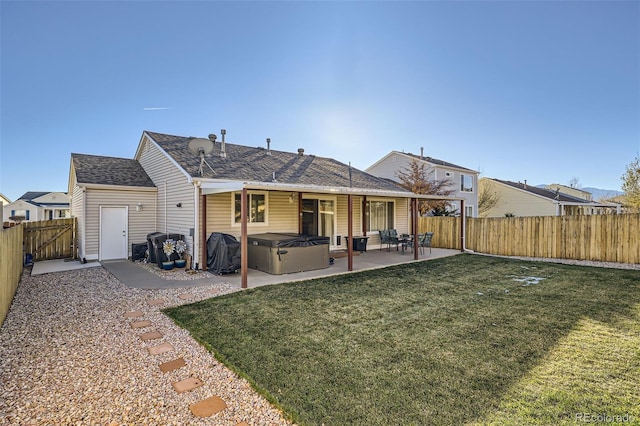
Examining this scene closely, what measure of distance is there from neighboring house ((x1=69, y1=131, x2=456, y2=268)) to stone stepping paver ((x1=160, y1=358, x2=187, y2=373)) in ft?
15.9

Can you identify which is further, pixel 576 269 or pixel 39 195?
pixel 39 195

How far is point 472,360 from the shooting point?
10.9 feet

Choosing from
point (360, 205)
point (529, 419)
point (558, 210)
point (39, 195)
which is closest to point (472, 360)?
point (529, 419)

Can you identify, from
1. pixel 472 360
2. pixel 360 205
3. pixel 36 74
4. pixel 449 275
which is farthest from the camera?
pixel 360 205

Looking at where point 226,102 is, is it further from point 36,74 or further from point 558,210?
point 558,210

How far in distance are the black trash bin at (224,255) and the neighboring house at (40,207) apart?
31.9 m

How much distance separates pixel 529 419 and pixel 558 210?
27527 millimetres

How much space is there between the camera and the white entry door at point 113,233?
10555 mm

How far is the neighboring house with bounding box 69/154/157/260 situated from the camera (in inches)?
405

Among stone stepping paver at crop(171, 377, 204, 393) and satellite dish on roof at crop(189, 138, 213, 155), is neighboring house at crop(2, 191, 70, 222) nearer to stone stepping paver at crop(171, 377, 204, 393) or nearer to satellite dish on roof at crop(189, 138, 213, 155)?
satellite dish on roof at crop(189, 138, 213, 155)

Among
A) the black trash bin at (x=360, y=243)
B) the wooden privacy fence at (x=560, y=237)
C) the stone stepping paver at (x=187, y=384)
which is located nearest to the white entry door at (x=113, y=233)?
the black trash bin at (x=360, y=243)

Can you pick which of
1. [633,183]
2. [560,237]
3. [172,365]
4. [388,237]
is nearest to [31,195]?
[388,237]

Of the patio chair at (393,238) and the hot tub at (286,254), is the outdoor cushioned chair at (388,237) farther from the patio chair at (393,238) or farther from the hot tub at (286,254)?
the hot tub at (286,254)

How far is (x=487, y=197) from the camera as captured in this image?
91.4ft
